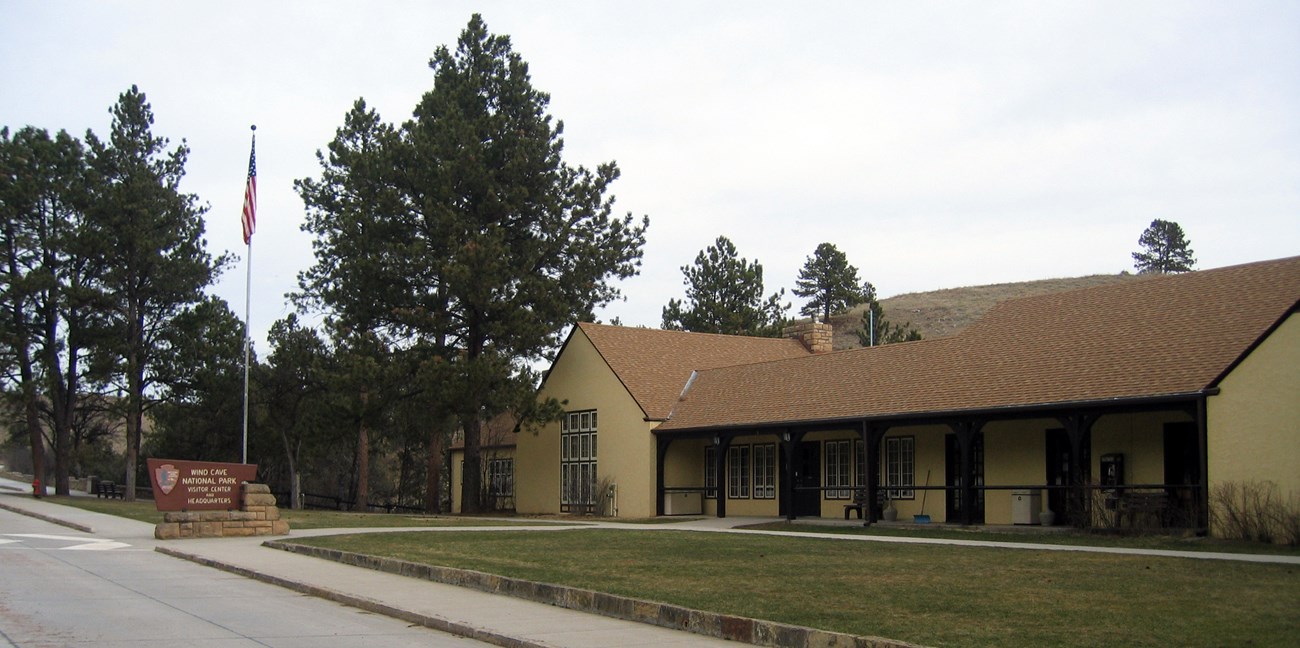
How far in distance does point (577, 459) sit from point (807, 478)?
9975 mm

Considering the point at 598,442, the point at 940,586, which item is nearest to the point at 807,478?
the point at 598,442

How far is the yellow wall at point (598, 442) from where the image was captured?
3747 centimetres

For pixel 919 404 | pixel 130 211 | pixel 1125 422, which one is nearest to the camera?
pixel 1125 422

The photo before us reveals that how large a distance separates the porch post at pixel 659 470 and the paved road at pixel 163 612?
19278 mm

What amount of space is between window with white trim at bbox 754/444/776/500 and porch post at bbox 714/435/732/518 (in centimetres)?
99

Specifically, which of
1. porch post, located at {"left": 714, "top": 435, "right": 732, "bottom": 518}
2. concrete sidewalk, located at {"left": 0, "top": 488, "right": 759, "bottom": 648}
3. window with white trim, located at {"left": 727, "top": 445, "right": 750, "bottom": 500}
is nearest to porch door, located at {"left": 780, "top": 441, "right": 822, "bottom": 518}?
porch post, located at {"left": 714, "top": 435, "right": 732, "bottom": 518}

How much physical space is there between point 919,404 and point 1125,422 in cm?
456

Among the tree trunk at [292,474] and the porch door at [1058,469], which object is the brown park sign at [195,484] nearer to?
the porch door at [1058,469]

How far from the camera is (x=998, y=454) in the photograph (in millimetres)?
27938

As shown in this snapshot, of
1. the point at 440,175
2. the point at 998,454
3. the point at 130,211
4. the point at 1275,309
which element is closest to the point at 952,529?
the point at 998,454

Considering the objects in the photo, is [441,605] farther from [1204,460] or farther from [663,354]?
[663,354]

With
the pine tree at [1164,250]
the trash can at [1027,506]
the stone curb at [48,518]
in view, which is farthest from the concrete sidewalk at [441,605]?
the pine tree at [1164,250]

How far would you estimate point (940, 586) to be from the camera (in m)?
13.3

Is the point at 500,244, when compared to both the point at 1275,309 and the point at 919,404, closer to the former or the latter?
the point at 919,404
